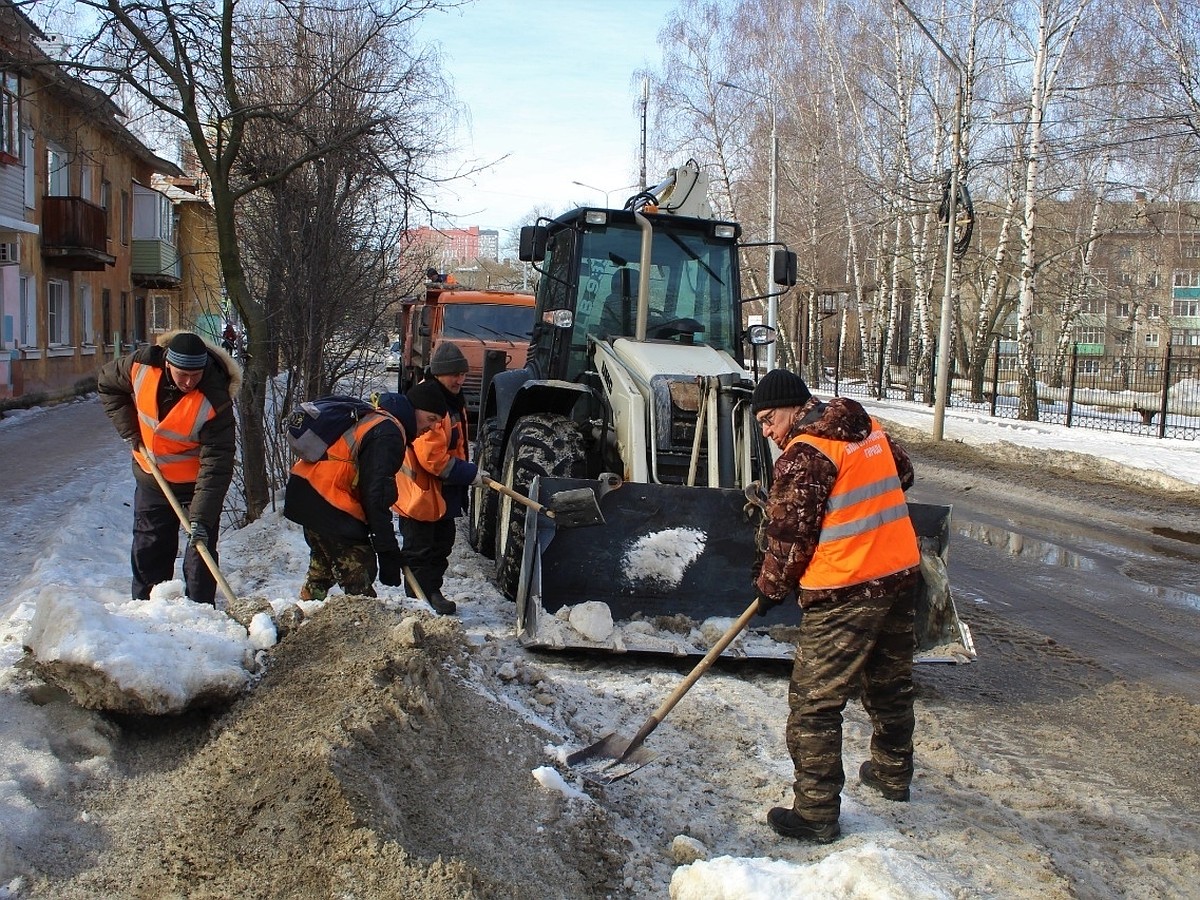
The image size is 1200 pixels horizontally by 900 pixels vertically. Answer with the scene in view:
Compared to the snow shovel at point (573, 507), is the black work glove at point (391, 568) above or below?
below

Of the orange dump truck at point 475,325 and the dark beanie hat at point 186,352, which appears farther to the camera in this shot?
the orange dump truck at point 475,325

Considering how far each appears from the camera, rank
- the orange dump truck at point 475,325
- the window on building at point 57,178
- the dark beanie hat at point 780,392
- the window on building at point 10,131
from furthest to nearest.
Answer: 1. the window on building at point 57,178
2. the window on building at point 10,131
3. the orange dump truck at point 475,325
4. the dark beanie hat at point 780,392

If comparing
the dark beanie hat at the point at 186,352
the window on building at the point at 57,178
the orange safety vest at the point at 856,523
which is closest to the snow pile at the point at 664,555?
the orange safety vest at the point at 856,523

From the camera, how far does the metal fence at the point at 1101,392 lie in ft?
65.3

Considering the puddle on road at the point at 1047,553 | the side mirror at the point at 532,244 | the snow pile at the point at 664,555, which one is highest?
the side mirror at the point at 532,244

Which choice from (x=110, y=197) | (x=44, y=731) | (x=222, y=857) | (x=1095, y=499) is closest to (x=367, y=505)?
(x=44, y=731)

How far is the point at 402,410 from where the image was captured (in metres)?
6.01

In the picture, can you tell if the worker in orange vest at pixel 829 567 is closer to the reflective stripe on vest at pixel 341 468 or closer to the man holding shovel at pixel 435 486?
the reflective stripe on vest at pixel 341 468

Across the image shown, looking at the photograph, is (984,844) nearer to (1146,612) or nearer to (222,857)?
(222,857)

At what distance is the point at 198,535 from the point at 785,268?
4.46 m

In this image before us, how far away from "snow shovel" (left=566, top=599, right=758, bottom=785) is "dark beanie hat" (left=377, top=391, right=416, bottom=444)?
236 centimetres

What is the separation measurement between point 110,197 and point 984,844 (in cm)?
3013

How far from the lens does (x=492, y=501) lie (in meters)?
8.00

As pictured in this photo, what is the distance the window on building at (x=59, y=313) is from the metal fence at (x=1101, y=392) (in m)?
19.7
